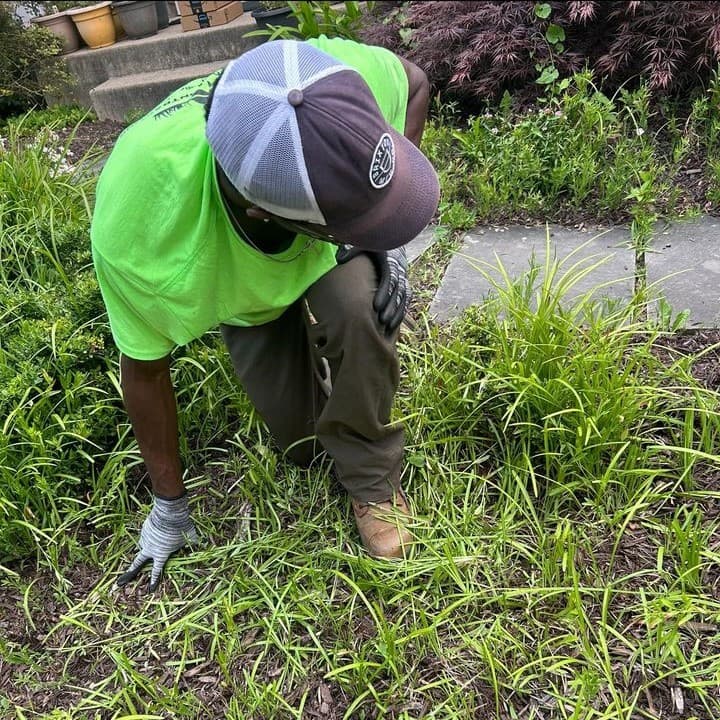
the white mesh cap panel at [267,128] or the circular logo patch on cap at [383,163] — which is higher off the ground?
the white mesh cap panel at [267,128]

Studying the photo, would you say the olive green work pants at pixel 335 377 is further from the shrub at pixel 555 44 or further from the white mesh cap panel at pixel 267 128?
the shrub at pixel 555 44

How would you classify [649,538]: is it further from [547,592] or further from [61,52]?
[61,52]

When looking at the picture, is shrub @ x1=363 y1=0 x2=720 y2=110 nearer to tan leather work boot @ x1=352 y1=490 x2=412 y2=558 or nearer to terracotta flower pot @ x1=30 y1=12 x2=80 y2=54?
tan leather work boot @ x1=352 y1=490 x2=412 y2=558

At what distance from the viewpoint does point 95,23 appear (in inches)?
240

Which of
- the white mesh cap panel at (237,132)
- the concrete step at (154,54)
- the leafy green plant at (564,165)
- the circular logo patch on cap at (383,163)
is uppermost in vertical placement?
the white mesh cap panel at (237,132)

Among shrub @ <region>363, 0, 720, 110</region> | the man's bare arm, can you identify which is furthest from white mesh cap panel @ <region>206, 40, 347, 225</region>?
shrub @ <region>363, 0, 720, 110</region>

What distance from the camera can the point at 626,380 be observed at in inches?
75.4

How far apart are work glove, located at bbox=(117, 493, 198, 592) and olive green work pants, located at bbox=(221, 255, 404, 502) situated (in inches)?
13.0

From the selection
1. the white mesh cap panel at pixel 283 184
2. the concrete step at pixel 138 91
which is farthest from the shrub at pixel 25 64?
the white mesh cap panel at pixel 283 184

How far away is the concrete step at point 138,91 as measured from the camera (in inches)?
214

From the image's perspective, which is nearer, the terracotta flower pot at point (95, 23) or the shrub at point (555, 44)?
the shrub at point (555, 44)

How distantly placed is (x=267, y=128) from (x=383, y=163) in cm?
20

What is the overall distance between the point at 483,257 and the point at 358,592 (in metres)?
1.49

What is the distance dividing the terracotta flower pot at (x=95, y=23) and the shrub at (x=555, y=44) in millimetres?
3517
